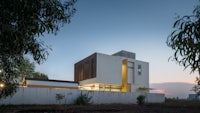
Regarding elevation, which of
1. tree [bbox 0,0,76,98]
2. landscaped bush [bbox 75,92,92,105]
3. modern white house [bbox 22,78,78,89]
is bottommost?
landscaped bush [bbox 75,92,92,105]

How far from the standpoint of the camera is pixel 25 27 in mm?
6031

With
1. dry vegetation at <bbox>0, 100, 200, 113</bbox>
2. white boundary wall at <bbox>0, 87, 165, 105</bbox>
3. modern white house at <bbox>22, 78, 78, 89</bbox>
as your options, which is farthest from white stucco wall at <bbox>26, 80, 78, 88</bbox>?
dry vegetation at <bbox>0, 100, 200, 113</bbox>

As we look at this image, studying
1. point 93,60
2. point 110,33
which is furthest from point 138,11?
point 93,60

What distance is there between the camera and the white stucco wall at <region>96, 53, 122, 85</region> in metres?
55.2

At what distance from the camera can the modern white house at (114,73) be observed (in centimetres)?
5547

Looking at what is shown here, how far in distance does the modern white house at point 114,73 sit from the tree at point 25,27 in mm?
47099

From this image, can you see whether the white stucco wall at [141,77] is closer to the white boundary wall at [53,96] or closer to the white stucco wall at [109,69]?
the white stucco wall at [109,69]

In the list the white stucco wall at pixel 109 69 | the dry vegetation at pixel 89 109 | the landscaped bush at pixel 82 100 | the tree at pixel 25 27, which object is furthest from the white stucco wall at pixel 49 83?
the tree at pixel 25 27

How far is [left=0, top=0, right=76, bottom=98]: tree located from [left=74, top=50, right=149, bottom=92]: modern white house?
4710 cm

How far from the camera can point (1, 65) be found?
7.25 metres

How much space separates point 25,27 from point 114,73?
51824mm

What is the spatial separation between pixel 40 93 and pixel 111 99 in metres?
12.5

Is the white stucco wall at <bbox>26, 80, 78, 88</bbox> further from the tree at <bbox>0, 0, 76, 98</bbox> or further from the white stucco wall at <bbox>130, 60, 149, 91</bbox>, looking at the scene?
the tree at <bbox>0, 0, 76, 98</bbox>

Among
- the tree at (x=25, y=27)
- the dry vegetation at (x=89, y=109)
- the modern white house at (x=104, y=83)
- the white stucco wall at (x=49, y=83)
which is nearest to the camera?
the tree at (x=25, y=27)
